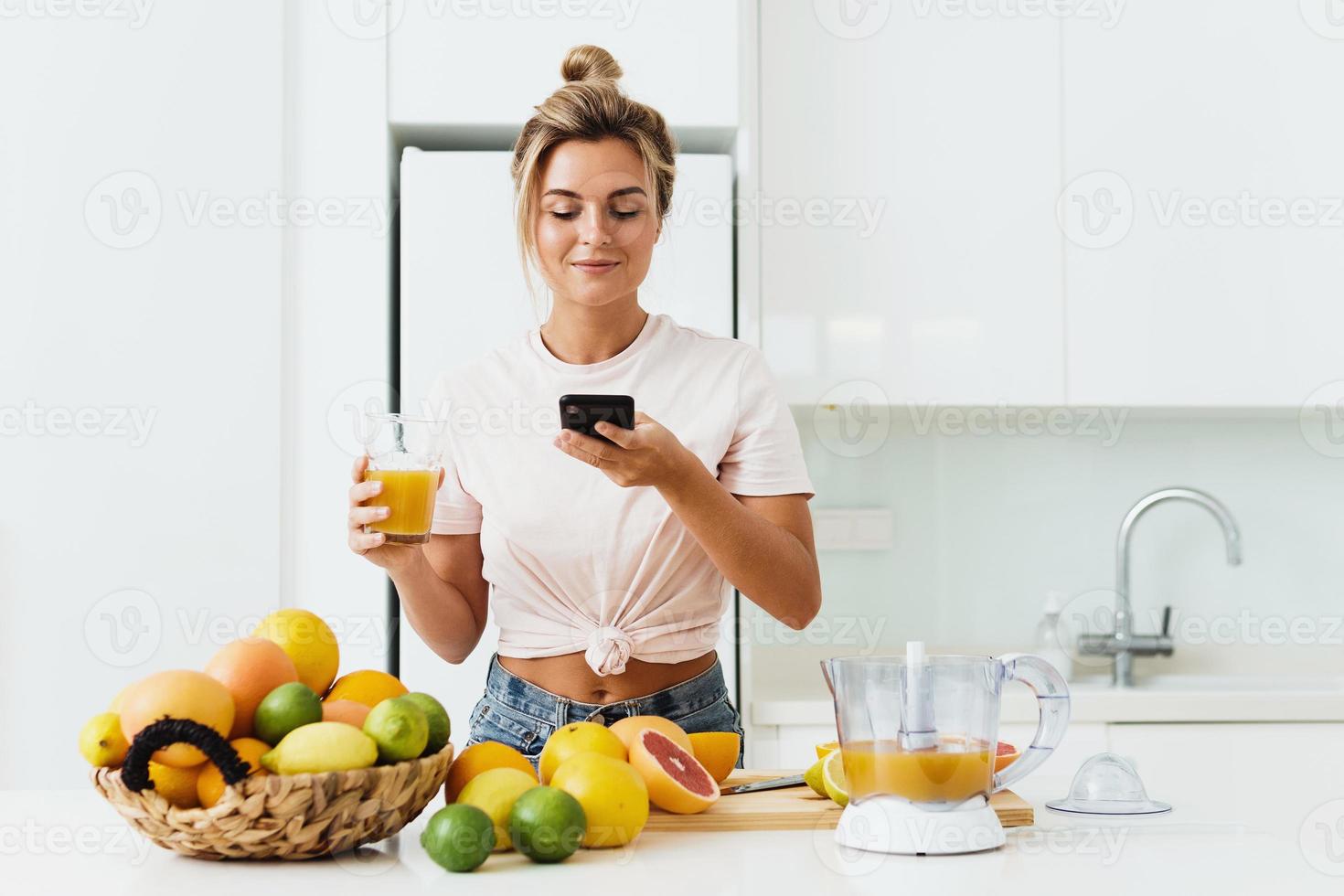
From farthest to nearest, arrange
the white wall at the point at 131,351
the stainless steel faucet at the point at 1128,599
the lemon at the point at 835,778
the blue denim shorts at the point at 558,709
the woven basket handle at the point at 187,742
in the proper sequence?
the stainless steel faucet at the point at 1128,599, the white wall at the point at 131,351, the blue denim shorts at the point at 558,709, the lemon at the point at 835,778, the woven basket handle at the point at 187,742

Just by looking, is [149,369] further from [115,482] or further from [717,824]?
[717,824]

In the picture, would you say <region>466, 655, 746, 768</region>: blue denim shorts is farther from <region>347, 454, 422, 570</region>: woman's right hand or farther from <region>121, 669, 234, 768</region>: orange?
<region>121, 669, 234, 768</region>: orange

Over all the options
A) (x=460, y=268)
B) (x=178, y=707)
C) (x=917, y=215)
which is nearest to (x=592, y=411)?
(x=178, y=707)

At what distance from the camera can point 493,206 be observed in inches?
86.4

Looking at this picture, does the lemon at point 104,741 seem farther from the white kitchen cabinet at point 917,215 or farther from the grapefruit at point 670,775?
the white kitchen cabinet at point 917,215

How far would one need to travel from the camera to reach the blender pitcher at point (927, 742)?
906 millimetres

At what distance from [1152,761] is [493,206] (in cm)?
158

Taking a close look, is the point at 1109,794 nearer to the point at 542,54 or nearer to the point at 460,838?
the point at 460,838

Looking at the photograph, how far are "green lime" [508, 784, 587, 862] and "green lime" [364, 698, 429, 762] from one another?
0.09 metres

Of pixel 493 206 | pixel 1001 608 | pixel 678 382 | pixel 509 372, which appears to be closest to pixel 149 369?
pixel 493 206

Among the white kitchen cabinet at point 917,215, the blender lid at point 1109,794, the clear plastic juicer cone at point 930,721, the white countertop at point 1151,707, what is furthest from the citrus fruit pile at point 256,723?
the white kitchen cabinet at point 917,215

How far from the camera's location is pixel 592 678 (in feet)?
4.65

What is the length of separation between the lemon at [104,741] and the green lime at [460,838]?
225 millimetres

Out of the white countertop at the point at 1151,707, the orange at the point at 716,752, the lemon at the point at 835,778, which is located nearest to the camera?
the lemon at the point at 835,778
